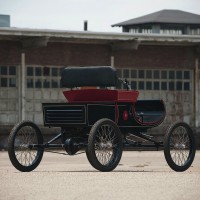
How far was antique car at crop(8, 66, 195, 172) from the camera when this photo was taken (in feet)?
45.5

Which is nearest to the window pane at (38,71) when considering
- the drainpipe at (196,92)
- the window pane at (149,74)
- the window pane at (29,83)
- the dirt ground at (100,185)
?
the window pane at (29,83)

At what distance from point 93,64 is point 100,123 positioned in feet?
43.1

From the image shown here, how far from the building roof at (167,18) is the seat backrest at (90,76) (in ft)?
194

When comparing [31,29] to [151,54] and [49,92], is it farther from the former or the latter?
[151,54]

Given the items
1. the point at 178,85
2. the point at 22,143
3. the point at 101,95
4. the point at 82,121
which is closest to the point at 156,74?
the point at 178,85

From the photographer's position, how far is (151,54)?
27406 mm

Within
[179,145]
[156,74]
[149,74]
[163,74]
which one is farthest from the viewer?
[163,74]

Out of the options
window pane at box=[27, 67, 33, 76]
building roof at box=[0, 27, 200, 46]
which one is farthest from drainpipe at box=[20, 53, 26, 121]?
building roof at box=[0, 27, 200, 46]

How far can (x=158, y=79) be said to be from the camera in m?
27.7

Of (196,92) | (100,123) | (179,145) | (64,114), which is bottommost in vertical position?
(179,145)

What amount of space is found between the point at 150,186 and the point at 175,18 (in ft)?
216

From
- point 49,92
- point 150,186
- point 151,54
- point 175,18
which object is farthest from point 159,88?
point 175,18

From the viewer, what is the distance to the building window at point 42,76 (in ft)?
85.0

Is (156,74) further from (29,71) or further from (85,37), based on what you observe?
(29,71)
